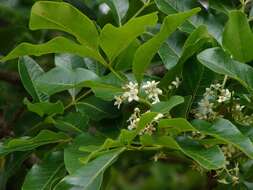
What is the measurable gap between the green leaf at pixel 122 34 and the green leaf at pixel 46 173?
19cm

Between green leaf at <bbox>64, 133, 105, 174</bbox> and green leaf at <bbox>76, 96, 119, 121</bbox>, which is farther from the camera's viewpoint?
green leaf at <bbox>76, 96, 119, 121</bbox>

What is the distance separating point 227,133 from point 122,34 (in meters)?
0.18

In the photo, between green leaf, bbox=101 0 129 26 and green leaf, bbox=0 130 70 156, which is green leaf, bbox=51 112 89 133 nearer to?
green leaf, bbox=0 130 70 156

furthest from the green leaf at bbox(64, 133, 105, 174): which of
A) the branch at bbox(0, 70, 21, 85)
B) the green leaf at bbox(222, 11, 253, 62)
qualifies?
the branch at bbox(0, 70, 21, 85)

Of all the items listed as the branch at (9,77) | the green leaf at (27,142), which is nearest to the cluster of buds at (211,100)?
the green leaf at (27,142)

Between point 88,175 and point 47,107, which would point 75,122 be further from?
point 88,175

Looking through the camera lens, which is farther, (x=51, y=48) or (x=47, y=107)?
(x=47, y=107)

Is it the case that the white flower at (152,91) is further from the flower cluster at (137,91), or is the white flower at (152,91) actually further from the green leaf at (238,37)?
the green leaf at (238,37)

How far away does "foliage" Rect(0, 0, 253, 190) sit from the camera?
710 millimetres

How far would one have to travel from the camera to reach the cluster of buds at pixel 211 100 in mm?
781

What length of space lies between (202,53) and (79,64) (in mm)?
277

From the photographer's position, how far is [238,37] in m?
0.77

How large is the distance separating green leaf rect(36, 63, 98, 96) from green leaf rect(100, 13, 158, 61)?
0.16 ft

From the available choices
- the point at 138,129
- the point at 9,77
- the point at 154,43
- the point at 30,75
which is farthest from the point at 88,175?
the point at 9,77
